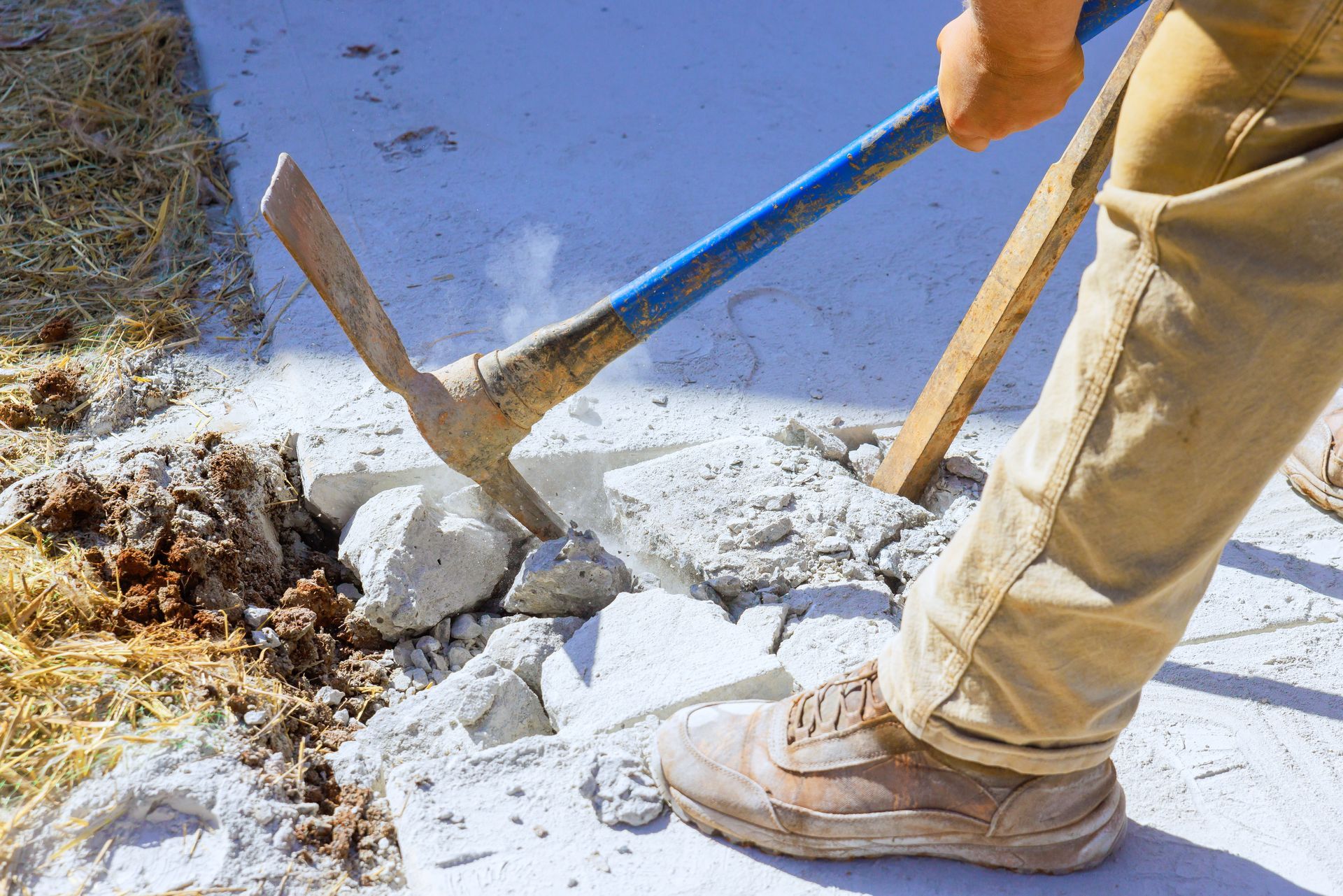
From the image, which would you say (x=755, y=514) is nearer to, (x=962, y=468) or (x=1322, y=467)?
(x=962, y=468)

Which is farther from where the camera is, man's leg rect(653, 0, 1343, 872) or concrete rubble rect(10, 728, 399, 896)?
concrete rubble rect(10, 728, 399, 896)

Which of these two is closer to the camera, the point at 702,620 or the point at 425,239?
the point at 702,620

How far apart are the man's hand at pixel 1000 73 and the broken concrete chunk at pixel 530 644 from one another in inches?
42.0

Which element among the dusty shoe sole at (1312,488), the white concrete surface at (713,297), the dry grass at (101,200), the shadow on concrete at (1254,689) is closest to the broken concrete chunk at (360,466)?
the white concrete surface at (713,297)

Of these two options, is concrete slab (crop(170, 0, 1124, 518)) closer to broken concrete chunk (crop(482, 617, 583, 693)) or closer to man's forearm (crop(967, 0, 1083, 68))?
broken concrete chunk (crop(482, 617, 583, 693))

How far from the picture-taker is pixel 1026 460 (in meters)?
1.05

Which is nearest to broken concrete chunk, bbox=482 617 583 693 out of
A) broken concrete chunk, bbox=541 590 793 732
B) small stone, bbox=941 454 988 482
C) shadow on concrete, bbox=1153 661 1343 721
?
broken concrete chunk, bbox=541 590 793 732

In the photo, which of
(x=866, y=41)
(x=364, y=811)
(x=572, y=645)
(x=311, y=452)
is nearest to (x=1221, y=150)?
(x=572, y=645)

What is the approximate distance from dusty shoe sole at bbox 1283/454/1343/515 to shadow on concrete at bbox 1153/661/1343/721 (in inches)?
22.7

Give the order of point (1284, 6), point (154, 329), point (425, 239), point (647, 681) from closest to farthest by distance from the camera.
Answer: point (1284, 6) → point (647, 681) → point (154, 329) → point (425, 239)

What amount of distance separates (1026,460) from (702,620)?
2.56 feet

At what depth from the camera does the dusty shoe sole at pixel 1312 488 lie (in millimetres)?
2086

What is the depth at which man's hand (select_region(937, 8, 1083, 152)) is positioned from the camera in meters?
1.42

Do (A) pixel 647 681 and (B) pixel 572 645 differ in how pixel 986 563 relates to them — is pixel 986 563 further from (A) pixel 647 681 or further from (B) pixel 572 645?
(B) pixel 572 645
